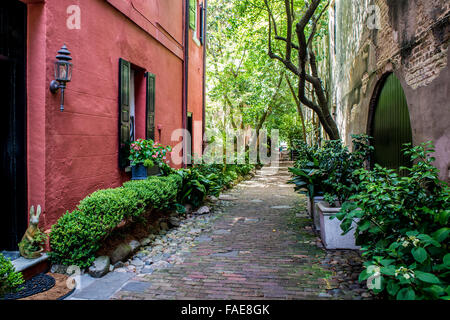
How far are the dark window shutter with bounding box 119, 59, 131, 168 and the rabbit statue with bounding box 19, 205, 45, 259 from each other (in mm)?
2199

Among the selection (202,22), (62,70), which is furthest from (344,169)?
(202,22)

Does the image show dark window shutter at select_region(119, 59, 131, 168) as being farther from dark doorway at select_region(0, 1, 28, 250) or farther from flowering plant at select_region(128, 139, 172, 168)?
dark doorway at select_region(0, 1, 28, 250)

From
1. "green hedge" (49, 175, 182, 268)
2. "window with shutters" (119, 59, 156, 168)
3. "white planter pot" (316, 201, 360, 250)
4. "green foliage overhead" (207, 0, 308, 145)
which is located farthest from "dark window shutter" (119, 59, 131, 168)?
"green foliage overhead" (207, 0, 308, 145)

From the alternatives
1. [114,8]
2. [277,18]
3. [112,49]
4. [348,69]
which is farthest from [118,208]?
[277,18]

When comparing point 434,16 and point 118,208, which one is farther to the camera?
point 118,208

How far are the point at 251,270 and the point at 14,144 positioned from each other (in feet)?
10.7

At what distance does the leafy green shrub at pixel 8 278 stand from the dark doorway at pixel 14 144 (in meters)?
0.83

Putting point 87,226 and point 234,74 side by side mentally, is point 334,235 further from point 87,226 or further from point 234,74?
point 234,74

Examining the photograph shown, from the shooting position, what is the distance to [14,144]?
13.6ft

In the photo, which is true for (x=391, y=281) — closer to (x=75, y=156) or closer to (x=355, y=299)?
(x=355, y=299)

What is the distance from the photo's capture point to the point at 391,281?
9.16ft

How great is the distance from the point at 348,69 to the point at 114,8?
6255 mm

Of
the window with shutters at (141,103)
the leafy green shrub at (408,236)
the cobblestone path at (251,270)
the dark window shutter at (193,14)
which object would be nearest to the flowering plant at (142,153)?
the window with shutters at (141,103)

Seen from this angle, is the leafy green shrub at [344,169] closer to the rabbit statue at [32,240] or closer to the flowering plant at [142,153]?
the flowering plant at [142,153]
